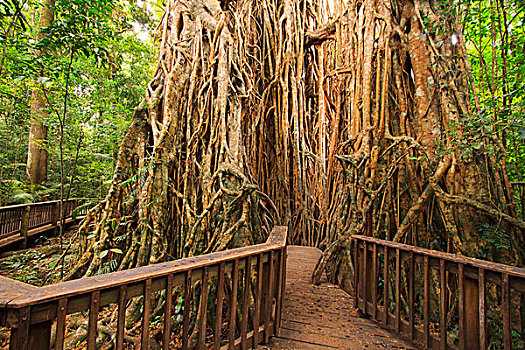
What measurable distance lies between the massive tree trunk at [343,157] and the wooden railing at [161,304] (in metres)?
0.66

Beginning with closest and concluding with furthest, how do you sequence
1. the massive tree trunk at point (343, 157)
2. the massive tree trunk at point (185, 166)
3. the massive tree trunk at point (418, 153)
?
the massive tree trunk at point (418, 153) → the massive tree trunk at point (343, 157) → the massive tree trunk at point (185, 166)

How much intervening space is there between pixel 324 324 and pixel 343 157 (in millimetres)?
2100

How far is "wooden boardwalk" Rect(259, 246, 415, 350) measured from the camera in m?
2.10

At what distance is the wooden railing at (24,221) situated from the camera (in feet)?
18.4

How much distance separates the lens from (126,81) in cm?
586

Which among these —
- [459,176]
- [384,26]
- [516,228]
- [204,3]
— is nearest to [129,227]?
[204,3]

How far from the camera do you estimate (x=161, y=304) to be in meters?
2.68

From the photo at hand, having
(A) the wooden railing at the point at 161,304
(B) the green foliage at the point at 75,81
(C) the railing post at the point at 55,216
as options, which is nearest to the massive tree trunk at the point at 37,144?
(B) the green foliage at the point at 75,81

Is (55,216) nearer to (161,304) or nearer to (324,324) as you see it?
(161,304)

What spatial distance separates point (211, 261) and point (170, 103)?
2520 mm

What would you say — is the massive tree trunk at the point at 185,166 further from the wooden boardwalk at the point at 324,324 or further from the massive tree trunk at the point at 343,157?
the wooden boardwalk at the point at 324,324

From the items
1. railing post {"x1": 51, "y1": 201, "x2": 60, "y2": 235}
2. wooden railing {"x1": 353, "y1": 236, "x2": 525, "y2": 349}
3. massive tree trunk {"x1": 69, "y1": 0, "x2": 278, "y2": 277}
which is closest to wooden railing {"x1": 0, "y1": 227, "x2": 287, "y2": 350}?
massive tree trunk {"x1": 69, "y1": 0, "x2": 278, "y2": 277}

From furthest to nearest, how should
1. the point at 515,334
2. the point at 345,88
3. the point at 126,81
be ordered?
the point at 126,81 → the point at 345,88 → the point at 515,334

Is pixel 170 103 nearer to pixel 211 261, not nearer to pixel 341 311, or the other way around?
pixel 211 261
